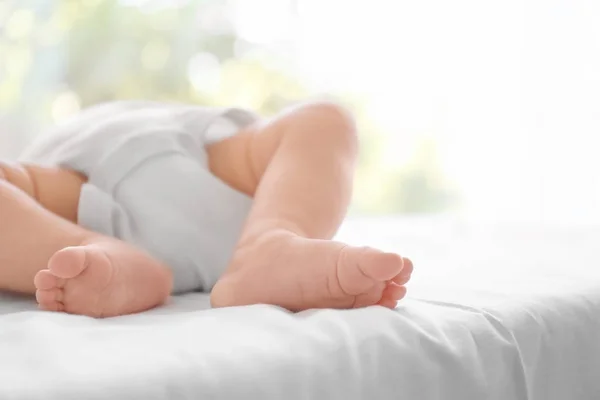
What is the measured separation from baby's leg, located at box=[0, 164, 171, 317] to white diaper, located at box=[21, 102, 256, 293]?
0.19ft

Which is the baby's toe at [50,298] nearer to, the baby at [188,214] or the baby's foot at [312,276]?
the baby at [188,214]

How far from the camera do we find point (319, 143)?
996mm

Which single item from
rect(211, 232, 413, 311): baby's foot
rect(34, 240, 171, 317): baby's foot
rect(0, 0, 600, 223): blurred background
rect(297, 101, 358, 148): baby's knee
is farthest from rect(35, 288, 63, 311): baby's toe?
rect(0, 0, 600, 223): blurred background

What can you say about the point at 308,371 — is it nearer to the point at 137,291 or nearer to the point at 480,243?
the point at 137,291

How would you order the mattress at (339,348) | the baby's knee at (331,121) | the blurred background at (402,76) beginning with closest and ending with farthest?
the mattress at (339,348), the baby's knee at (331,121), the blurred background at (402,76)

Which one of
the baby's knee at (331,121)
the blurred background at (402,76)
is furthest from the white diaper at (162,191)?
the blurred background at (402,76)

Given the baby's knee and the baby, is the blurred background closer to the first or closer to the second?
the baby

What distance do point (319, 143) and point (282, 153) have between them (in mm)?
48

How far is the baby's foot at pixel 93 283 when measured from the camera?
782mm

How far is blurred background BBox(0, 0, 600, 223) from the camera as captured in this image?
2965 mm

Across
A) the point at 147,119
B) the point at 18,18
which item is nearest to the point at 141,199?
the point at 147,119

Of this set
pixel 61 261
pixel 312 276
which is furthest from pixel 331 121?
pixel 61 261

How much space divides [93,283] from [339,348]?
0.87ft

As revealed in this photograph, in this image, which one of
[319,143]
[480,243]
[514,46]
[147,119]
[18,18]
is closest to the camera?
[319,143]
